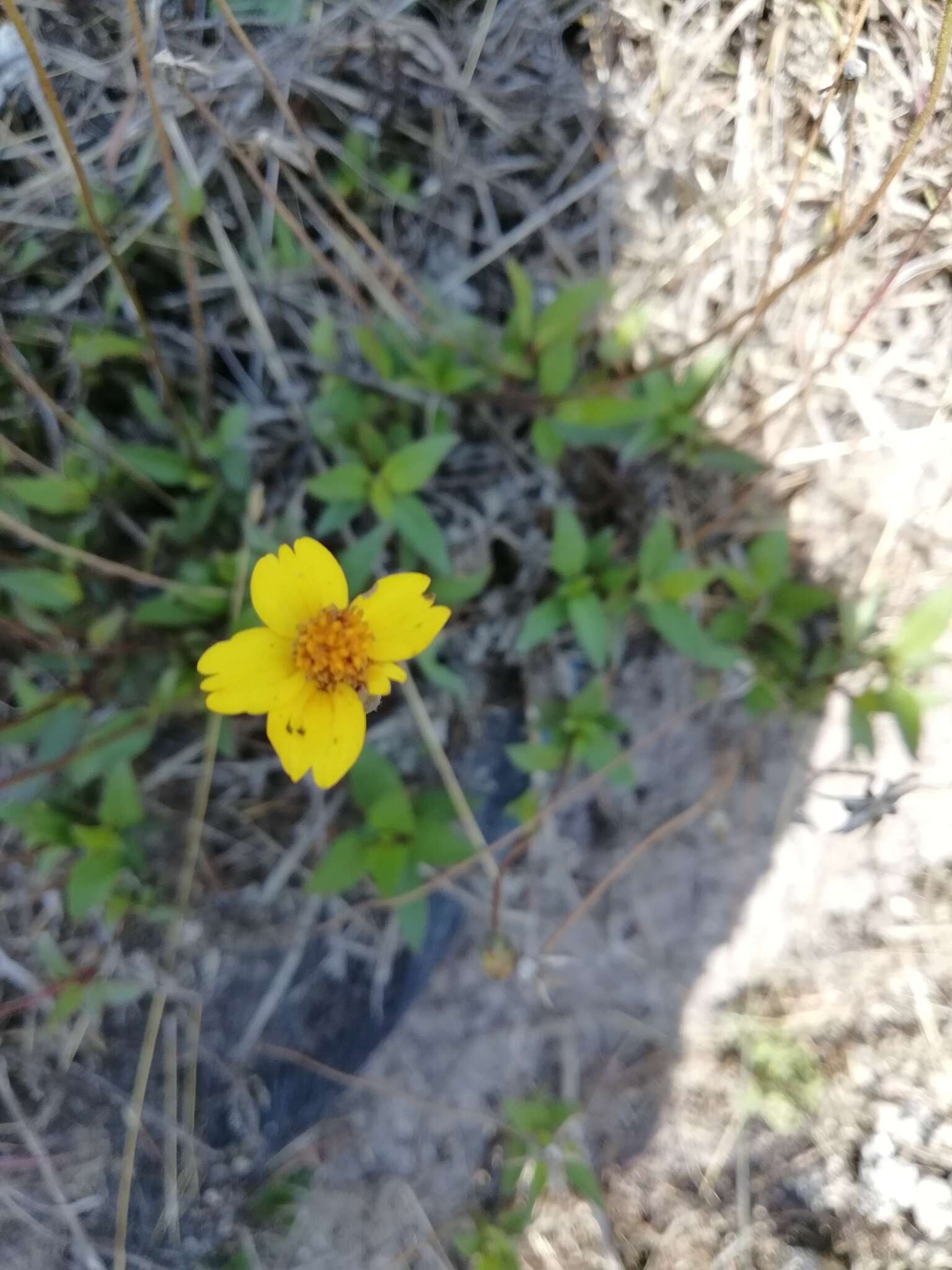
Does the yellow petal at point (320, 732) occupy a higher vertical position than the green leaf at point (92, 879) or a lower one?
higher

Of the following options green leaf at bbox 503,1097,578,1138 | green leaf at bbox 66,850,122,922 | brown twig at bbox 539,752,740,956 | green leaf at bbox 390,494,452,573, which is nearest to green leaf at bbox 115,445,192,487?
green leaf at bbox 390,494,452,573

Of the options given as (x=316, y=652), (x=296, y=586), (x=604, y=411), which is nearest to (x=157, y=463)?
(x=296, y=586)

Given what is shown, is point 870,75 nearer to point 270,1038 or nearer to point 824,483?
point 824,483

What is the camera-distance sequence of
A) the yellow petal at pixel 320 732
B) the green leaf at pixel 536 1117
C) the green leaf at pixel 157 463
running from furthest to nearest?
the green leaf at pixel 536 1117, the green leaf at pixel 157 463, the yellow petal at pixel 320 732

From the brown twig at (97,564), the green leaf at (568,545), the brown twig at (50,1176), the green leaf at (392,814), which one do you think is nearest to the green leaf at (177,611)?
the brown twig at (97,564)

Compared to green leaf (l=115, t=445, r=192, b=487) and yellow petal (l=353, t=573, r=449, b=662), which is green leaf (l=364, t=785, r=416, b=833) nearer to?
yellow petal (l=353, t=573, r=449, b=662)

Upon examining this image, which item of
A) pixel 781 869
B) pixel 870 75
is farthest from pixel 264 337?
pixel 781 869

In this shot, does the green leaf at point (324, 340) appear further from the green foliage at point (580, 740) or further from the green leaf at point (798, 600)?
the green leaf at point (798, 600)

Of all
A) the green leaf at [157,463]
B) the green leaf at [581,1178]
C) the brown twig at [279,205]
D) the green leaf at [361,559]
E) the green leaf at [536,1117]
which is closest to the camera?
the brown twig at [279,205]
